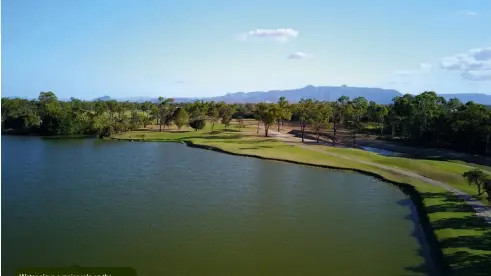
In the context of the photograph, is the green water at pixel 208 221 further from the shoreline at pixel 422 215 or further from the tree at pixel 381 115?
the tree at pixel 381 115

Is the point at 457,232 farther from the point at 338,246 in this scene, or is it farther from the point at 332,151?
the point at 332,151

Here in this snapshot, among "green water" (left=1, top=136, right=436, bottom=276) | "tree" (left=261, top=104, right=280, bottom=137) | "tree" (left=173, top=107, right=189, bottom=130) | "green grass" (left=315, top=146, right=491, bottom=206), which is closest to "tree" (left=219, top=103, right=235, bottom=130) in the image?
"tree" (left=173, top=107, right=189, bottom=130)

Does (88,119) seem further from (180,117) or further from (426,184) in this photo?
(426,184)

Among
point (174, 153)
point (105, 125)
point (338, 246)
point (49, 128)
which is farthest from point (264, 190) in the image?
point (49, 128)

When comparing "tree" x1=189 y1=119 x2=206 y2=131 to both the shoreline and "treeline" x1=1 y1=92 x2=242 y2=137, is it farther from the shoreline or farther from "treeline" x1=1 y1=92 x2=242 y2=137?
the shoreline

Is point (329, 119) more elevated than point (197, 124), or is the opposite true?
point (329, 119)

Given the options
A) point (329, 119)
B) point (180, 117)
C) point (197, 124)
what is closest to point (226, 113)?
Answer: point (197, 124)

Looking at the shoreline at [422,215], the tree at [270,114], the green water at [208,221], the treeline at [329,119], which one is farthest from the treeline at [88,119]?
the green water at [208,221]
